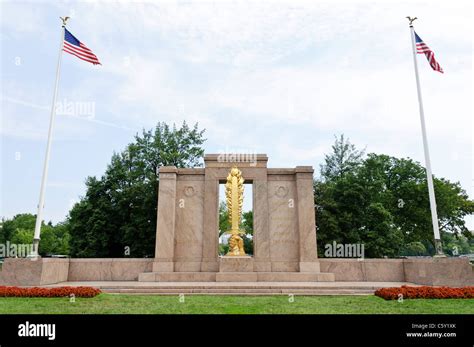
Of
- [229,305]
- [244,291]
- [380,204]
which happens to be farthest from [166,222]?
[380,204]

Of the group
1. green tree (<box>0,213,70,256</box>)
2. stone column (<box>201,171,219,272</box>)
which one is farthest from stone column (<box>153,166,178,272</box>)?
green tree (<box>0,213,70,256</box>)

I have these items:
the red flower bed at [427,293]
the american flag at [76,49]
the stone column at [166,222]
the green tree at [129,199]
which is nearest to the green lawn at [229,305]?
the red flower bed at [427,293]

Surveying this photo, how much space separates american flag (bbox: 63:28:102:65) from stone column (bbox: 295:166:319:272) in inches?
423

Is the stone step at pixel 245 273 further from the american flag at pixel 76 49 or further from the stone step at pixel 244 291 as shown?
the american flag at pixel 76 49

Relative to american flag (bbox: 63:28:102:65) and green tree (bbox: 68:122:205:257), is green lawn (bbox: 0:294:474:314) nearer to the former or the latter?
american flag (bbox: 63:28:102:65)

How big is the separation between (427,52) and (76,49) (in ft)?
49.8

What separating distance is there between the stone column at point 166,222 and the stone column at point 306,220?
623 centimetres

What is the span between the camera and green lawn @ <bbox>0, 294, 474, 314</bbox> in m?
8.27

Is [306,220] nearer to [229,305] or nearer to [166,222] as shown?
[166,222]

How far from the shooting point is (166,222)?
17.0 meters

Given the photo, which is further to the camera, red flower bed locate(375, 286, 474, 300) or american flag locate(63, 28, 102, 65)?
american flag locate(63, 28, 102, 65)

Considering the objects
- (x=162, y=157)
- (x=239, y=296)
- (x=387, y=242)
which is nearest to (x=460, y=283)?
(x=239, y=296)
